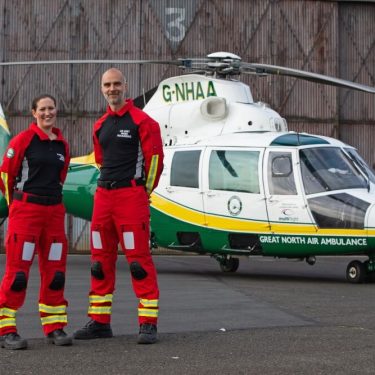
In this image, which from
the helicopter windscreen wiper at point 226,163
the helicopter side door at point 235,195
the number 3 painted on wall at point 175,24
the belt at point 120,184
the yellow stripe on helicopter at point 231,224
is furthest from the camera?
the number 3 painted on wall at point 175,24

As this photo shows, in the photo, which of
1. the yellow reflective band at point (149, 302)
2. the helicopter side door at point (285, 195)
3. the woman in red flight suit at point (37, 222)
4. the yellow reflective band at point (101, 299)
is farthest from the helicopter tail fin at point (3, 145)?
the yellow reflective band at point (149, 302)

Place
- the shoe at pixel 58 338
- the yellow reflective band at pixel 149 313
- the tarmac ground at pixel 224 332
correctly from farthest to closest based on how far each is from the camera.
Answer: the yellow reflective band at pixel 149 313 < the shoe at pixel 58 338 < the tarmac ground at pixel 224 332

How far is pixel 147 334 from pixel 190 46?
980 inches

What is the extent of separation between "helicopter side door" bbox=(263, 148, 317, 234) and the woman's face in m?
7.16

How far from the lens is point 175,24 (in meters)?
31.5

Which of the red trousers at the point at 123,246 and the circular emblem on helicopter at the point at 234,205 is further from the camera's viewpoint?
the circular emblem on helicopter at the point at 234,205

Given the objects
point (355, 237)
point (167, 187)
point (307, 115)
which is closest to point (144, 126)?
point (355, 237)

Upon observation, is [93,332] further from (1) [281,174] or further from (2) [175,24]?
(2) [175,24]

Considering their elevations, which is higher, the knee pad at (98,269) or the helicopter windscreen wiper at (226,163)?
the helicopter windscreen wiper at (226,163)

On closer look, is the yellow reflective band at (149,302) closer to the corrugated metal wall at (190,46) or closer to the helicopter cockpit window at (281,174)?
the helicopter cockpit window at (281,174)

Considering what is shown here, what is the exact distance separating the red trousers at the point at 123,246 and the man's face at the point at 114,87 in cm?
77

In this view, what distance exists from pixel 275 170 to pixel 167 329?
650 centimetres

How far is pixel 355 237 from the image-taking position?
13727mm

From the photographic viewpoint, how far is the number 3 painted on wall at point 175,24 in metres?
31.4
